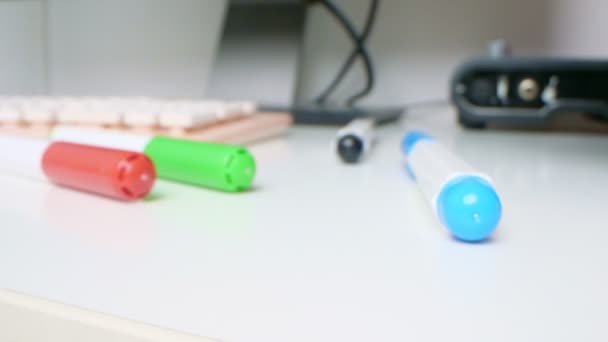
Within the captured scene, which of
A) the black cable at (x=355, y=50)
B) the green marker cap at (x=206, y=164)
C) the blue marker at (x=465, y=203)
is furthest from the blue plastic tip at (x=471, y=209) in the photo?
the black cable at (x=355, y=50)

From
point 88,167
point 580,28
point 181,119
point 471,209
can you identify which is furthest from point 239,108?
point 580,28

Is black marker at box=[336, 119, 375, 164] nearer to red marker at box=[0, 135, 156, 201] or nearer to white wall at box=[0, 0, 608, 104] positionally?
red marker at box=[0, 135, 156, 201]

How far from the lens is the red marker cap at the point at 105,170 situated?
30 centimetres

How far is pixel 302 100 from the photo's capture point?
898 mm

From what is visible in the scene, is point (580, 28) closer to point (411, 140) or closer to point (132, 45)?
point (411, 140)

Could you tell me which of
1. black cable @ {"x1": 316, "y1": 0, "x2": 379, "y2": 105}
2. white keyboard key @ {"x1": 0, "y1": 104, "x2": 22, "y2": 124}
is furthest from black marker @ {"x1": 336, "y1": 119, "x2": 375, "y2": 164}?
black cable @ {"x1": 316, "y1": 0, "x2": 379, "y2": 105}

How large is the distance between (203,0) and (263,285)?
829 mm

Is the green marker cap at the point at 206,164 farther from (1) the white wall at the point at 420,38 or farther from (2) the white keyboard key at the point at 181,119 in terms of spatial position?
(1) the white wall at the point at 420,38

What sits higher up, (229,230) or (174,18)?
(174,18)

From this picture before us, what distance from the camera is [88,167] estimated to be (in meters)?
0.32

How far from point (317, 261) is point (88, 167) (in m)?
0.16

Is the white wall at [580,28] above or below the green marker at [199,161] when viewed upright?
above

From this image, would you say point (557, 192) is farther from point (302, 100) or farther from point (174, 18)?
point (174, 18)

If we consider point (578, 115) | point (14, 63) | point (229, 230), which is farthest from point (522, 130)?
point (14, 63)
